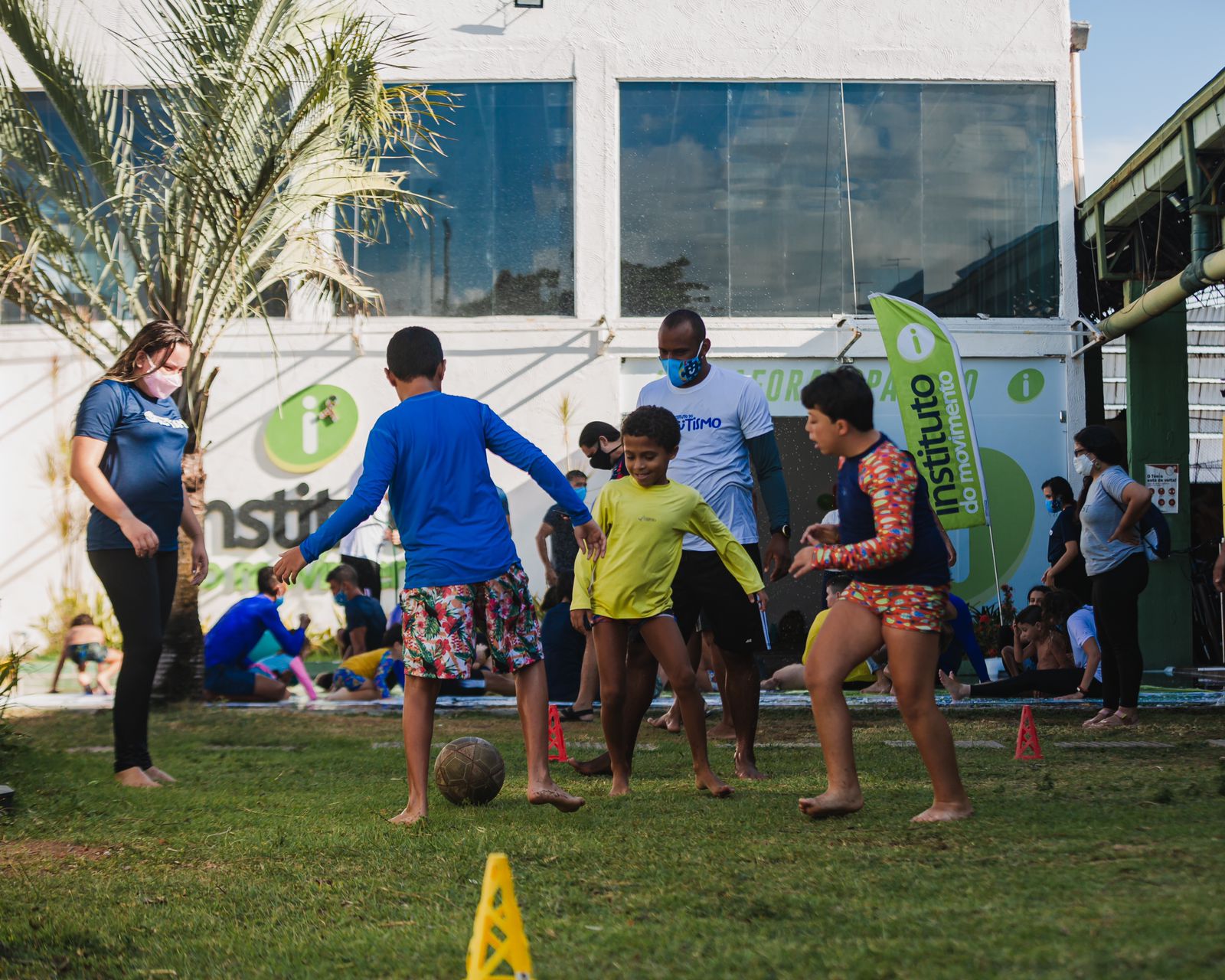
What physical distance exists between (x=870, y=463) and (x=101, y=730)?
6193 mm

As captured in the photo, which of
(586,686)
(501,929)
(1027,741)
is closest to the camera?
(501,929)

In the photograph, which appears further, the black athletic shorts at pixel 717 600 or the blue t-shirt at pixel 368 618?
the blue t-shirt at pixel 368 618

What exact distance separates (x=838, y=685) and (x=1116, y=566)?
13.9ft

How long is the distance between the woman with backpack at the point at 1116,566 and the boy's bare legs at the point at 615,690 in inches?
153

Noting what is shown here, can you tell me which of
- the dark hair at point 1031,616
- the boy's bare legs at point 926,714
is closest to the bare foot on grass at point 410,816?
the boy's bare legs at point 926,714

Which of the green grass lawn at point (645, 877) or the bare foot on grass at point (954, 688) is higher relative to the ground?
the green grass lawn at point (645, 877)

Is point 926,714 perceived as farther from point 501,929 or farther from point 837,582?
point 837,582

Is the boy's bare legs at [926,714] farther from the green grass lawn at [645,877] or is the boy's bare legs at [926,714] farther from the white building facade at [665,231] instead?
the white building facade at [665,231]

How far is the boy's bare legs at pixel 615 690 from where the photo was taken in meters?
5.19

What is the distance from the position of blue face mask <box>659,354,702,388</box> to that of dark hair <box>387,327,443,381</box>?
4.45 feet

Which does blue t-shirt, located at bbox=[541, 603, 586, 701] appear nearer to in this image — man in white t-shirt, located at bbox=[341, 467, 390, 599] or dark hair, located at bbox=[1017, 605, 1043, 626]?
dark hair, located at bbox=[1017, 605, 1043, 626]

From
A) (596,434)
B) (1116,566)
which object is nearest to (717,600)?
(596,434)

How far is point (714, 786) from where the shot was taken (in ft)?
16.7

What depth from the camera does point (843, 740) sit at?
452 cm
